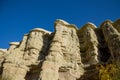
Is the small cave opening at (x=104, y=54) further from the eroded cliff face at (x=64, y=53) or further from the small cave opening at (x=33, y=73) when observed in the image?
the small cave opening at (x=33, y=73)

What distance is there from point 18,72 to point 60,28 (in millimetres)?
10769

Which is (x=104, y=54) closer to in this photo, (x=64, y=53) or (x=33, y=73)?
(x=64, y=53)

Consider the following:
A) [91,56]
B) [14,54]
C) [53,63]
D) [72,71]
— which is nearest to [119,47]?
[91,56]

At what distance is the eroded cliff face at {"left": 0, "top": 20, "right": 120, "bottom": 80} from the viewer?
24.4 m

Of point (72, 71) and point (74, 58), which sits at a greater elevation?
point (74, 58)

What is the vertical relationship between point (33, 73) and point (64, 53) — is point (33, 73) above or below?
below

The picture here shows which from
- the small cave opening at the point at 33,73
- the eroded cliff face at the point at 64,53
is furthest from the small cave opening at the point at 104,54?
the small cave opening at the point at 33,73

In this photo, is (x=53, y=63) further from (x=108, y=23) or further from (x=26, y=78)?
(x=108, y=23)

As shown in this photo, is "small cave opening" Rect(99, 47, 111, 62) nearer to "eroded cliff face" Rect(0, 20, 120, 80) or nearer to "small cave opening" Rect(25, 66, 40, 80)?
"eroded cliff face" Rect(0, 20, 120, 80)

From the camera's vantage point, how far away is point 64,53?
28.2 meters

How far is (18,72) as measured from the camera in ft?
83.7

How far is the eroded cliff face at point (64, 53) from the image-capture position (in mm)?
24362

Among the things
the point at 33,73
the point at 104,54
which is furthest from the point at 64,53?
the point at 104,54

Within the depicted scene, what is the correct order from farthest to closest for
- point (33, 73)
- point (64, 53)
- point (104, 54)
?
point (64, 53), point (104, 54), point (33, 73)
